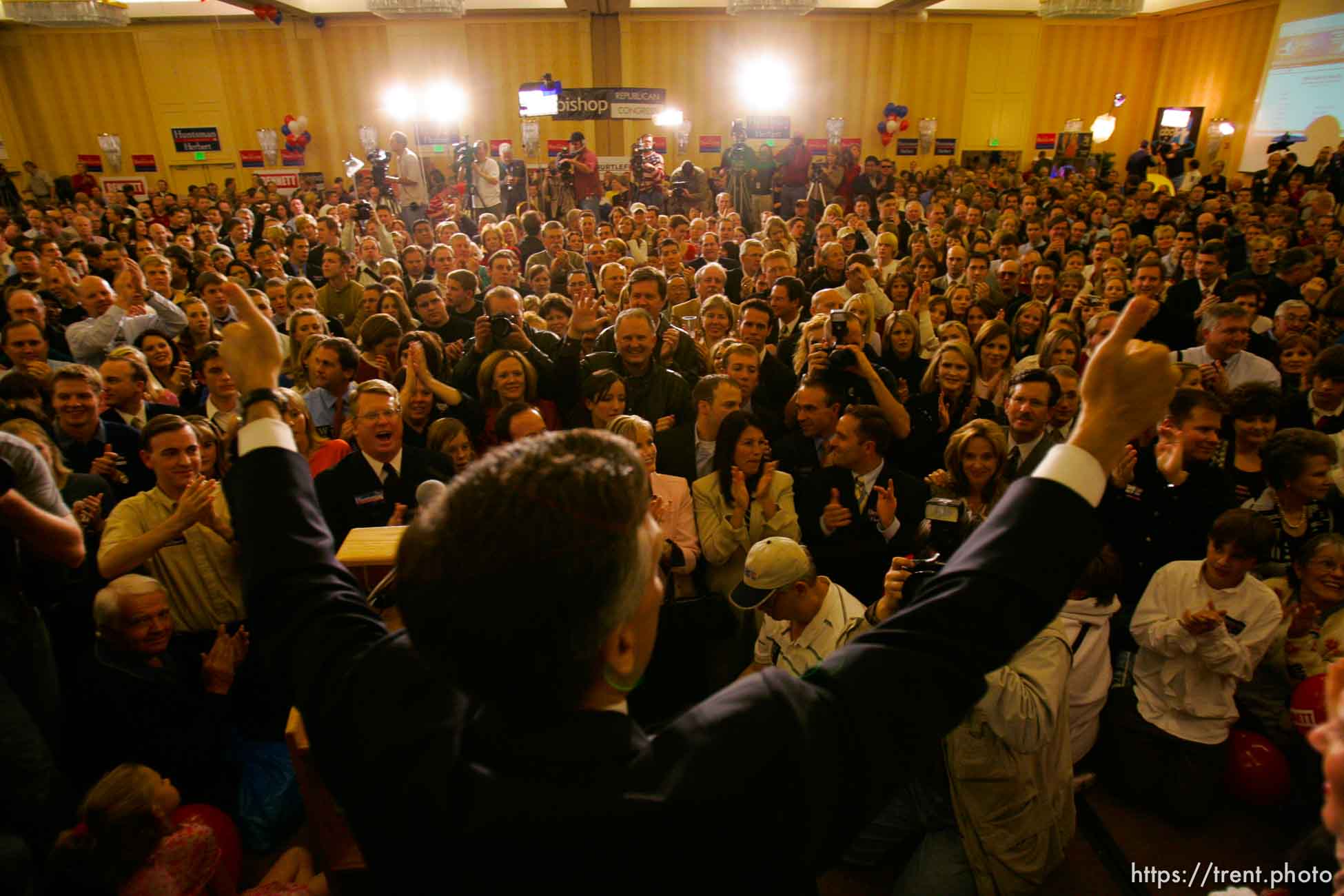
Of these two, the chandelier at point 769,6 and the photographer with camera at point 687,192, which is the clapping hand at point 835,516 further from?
the photographer with camera at point 687,192

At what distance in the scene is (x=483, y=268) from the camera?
268 inches

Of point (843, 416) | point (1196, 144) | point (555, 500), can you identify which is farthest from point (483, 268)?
point (1196, 144)

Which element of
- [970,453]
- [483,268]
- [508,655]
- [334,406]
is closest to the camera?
[508,655]

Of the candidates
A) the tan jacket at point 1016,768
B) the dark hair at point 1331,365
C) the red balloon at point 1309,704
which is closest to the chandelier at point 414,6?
the dark hair at point 1331,365

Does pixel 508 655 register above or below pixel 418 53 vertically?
below

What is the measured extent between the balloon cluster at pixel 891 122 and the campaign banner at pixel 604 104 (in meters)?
5.84

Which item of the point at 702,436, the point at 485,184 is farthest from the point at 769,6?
the point at 702,436

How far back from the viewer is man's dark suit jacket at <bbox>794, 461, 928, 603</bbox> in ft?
9.27

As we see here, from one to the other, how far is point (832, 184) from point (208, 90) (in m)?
11.5

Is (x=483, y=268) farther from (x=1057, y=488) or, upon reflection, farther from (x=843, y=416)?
(x=1057, y=488)

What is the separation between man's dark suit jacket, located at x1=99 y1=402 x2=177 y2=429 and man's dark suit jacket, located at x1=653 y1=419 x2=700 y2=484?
217cm

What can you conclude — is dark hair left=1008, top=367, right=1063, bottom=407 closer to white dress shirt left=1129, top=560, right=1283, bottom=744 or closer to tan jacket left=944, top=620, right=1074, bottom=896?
white dress shirt left=1129, top=560, right=1283, bottom=744

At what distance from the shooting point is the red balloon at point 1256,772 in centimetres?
236

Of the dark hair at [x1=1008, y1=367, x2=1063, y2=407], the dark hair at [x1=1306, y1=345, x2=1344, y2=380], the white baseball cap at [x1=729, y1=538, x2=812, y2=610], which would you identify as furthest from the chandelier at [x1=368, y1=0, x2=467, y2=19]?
the dark hair at [x1=1306, y1=345, x2=1344, y2=380]
